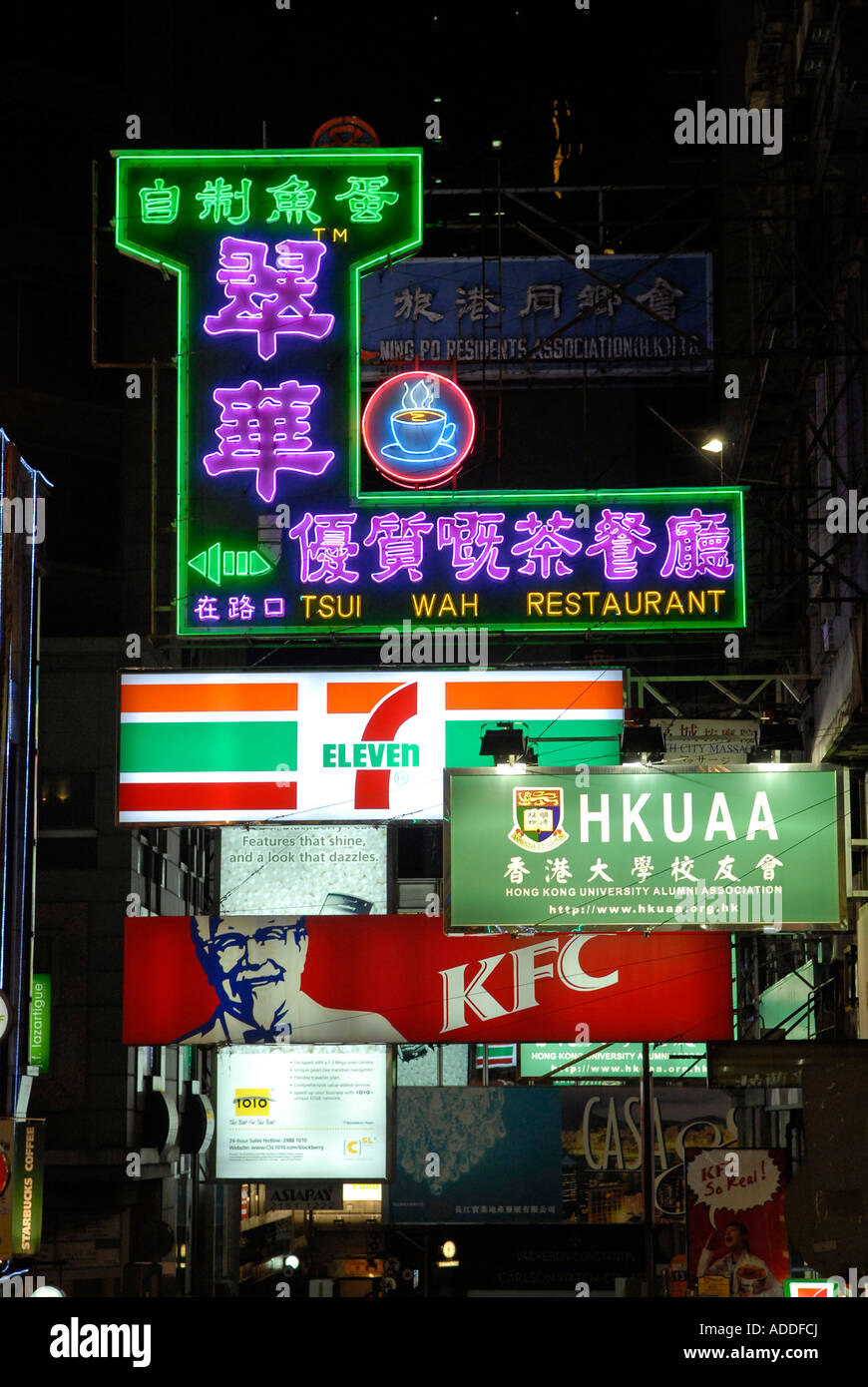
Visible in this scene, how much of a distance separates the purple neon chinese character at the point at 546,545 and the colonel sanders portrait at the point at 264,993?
615cm

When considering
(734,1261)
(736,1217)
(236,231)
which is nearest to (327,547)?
(236,231)

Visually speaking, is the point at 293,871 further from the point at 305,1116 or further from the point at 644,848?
Answer: the point at 644,848

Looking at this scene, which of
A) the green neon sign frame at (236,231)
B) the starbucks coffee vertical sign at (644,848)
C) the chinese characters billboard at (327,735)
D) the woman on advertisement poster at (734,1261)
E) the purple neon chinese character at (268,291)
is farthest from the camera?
the chinese characters billboard at (327,735)

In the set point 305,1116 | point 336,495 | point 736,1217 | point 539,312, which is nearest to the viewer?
point 736,1217

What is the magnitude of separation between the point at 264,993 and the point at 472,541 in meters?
6.78

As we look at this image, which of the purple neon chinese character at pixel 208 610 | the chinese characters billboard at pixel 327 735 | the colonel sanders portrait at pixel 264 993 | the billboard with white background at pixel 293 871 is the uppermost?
the purple neon chinese character at pixel 208 610

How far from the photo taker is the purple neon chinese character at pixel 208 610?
58.8ft

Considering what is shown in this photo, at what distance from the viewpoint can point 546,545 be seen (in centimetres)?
1791

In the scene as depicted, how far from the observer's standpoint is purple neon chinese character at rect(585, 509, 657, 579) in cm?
1789

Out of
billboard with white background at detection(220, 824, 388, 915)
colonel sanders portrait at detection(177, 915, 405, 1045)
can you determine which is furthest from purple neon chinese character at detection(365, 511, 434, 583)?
billboard with white background at detection(220, 824, 388, 915)

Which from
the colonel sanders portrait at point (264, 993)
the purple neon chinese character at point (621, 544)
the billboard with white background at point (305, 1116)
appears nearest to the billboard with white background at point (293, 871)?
the billboard with white background at point (305, 1116)

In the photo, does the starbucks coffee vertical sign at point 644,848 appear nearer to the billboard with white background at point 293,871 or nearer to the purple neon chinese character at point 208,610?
the purple neon chinese character at point 208,610
